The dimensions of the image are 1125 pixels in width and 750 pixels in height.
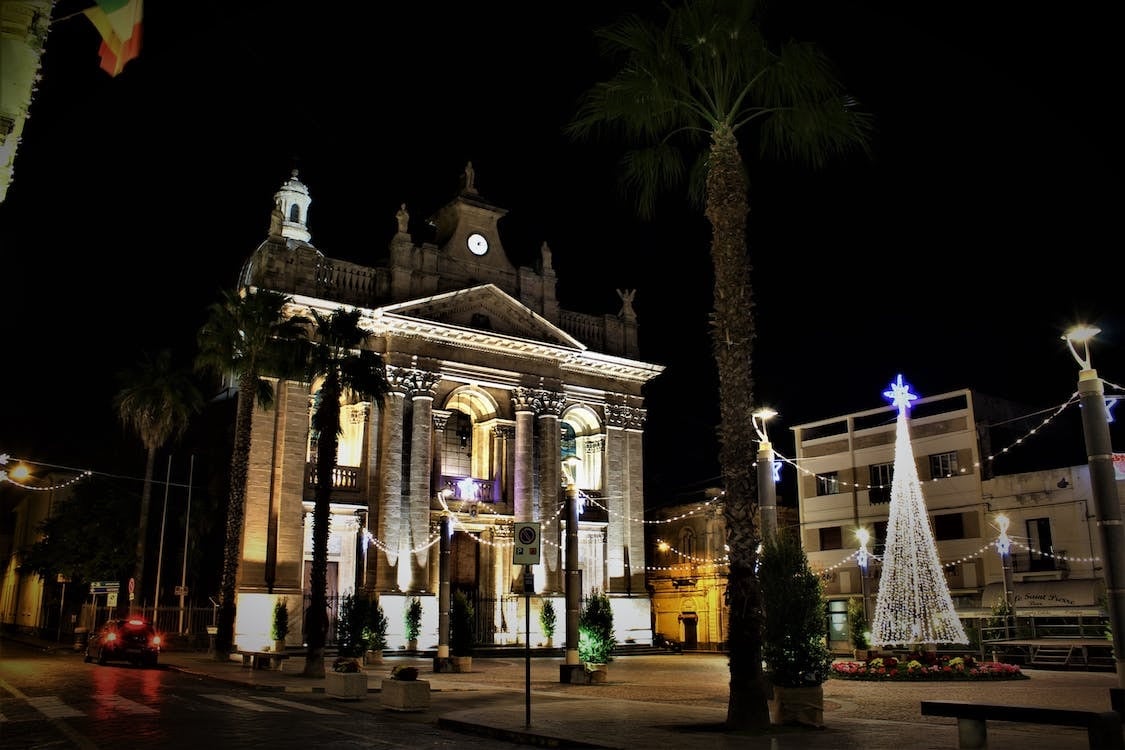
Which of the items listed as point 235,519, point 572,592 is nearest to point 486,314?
point 235,519

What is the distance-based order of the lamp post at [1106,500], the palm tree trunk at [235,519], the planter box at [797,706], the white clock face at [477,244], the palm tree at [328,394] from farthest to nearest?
the white clock face at [477,244]
the palm tree trunk at [235,519]
the palm tree at [328,394]
the planter box at [797,706]
the lamp post at [1106,500]

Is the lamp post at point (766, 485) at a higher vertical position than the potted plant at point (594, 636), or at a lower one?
higher

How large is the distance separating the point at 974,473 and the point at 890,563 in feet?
65.2

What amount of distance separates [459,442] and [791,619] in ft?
99.7

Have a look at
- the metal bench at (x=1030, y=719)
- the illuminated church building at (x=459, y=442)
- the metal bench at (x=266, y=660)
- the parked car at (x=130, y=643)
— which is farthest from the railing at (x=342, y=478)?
the metal bench at (x=1030, y=719)

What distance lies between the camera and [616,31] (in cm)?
1702

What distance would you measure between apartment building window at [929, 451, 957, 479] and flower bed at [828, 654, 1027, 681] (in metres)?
22.1

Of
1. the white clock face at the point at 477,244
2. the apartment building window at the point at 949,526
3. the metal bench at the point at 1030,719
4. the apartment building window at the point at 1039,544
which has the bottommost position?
the metal bench at the point at 1030,719

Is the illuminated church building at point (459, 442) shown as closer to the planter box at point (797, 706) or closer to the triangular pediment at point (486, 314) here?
the triangular pediment at point (486, 314)

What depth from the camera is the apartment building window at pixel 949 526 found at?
147 ft

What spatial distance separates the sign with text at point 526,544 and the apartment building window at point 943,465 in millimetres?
36510

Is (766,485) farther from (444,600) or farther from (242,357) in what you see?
(242,357)

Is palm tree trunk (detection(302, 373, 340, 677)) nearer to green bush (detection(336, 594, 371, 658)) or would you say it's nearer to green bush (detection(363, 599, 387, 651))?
green bush (detection(336, 594, 371, 658))

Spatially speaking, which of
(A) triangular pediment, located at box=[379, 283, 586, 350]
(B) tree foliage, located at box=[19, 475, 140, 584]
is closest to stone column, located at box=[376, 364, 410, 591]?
(A) triangular pediment, located at box=[379, 283, 586, 350]
